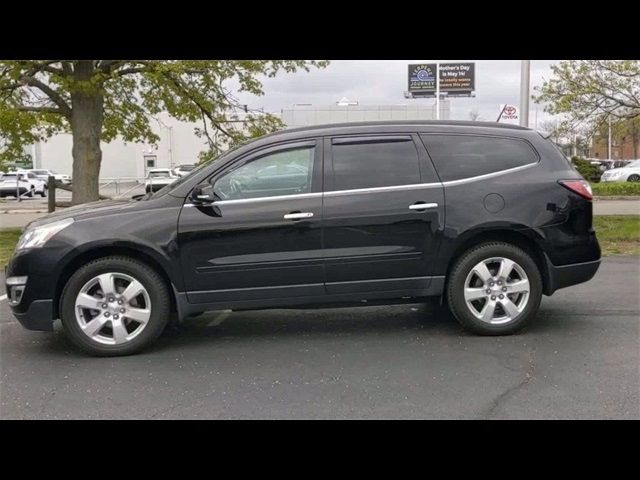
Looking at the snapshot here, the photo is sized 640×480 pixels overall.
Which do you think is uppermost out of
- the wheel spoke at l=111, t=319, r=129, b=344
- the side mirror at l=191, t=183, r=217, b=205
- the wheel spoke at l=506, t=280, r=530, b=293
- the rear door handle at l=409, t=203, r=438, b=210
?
the side mirror at l=191, t=183, r=217, b=205

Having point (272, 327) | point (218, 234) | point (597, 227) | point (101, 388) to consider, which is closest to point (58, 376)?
point (101, 388)

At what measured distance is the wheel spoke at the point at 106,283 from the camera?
15.1 ft

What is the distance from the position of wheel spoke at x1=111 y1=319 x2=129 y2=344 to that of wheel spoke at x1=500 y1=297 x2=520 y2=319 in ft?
10.3

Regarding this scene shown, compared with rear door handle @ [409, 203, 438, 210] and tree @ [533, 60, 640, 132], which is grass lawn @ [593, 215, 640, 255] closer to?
tree @ [533, 60, 640, 132]

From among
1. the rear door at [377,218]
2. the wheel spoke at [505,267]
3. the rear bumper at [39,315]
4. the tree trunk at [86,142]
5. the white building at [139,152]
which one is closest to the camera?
the rear bumper at [39,315]

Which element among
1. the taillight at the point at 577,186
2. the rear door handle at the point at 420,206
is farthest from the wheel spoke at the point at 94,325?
the taillight at the point at 577,186

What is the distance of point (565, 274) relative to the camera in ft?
16.5

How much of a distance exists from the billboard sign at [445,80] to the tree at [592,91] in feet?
148

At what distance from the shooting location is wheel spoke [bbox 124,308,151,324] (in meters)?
4.64

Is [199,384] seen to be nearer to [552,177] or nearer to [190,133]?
[552,177]

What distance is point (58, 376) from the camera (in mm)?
4293

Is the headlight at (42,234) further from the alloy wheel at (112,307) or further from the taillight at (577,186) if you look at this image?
the taillight at (577,186)

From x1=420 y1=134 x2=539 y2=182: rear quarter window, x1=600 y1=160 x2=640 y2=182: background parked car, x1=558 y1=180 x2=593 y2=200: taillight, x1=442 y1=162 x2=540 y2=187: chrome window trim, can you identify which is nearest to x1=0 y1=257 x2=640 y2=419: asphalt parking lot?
x1=558 y1=180 x2=593 y2=200: taillight
